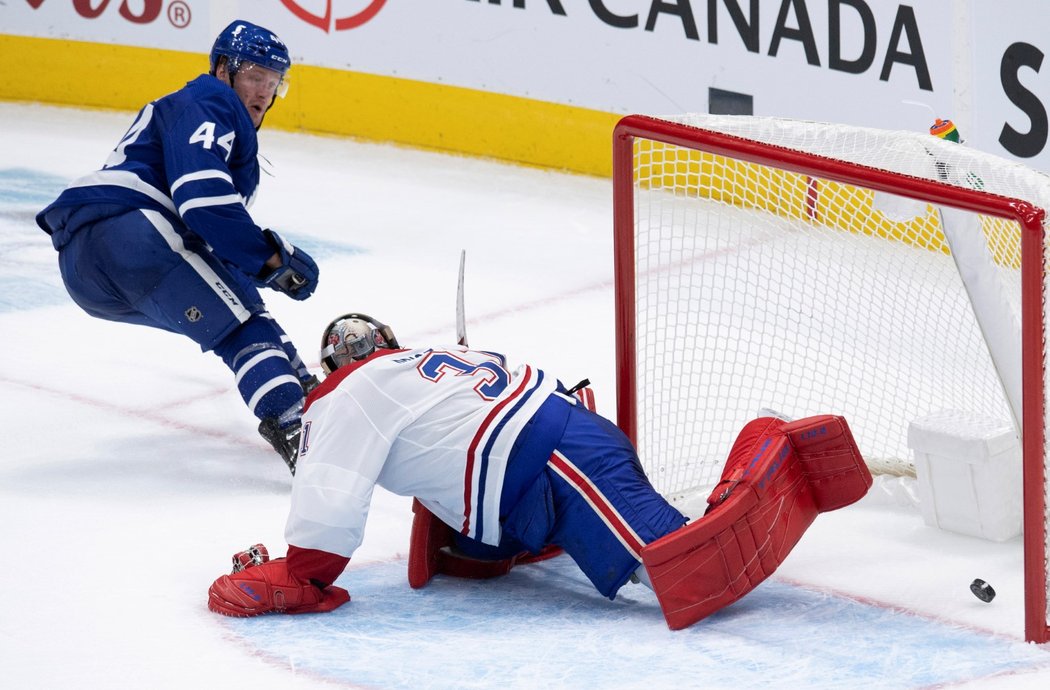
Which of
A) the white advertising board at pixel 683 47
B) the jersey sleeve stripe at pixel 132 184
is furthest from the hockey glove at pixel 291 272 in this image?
the white advertising board at pixel 683 47

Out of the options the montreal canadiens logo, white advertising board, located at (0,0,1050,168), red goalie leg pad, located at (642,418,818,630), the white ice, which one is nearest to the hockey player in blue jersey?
the white ice

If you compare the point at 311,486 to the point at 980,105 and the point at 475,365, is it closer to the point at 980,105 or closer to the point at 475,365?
the point at 475,365

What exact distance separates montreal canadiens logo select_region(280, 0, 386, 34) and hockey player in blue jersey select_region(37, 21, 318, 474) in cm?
247

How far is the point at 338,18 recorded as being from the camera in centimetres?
625

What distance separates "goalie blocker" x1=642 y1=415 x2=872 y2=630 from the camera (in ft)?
8.83

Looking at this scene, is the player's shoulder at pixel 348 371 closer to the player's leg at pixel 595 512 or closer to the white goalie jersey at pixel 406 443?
the white goalie jersey at pixel 406 443

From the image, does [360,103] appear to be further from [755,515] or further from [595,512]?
[755,515]

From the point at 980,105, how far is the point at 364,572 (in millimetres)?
2661

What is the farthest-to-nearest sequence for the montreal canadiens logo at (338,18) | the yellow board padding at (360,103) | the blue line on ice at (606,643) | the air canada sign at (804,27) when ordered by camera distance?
1. the montreal canadiens logo at (338,18)
2. the yellow board padding at (360,103)
3. the air canada sign at (804,27)
4. the blue line on ice at (606,643)

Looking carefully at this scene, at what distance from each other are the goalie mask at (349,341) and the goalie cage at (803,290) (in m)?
0.54

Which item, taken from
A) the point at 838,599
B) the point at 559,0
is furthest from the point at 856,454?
the point at 559,0

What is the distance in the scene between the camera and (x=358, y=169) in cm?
616

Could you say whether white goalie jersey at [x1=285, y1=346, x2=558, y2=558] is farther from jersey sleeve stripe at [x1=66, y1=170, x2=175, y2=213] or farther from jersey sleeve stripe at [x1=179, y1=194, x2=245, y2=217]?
jersey sleeve stripe at [x1=66, y1=170, x2=175, y2=213]

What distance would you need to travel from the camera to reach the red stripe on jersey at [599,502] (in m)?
2.77
